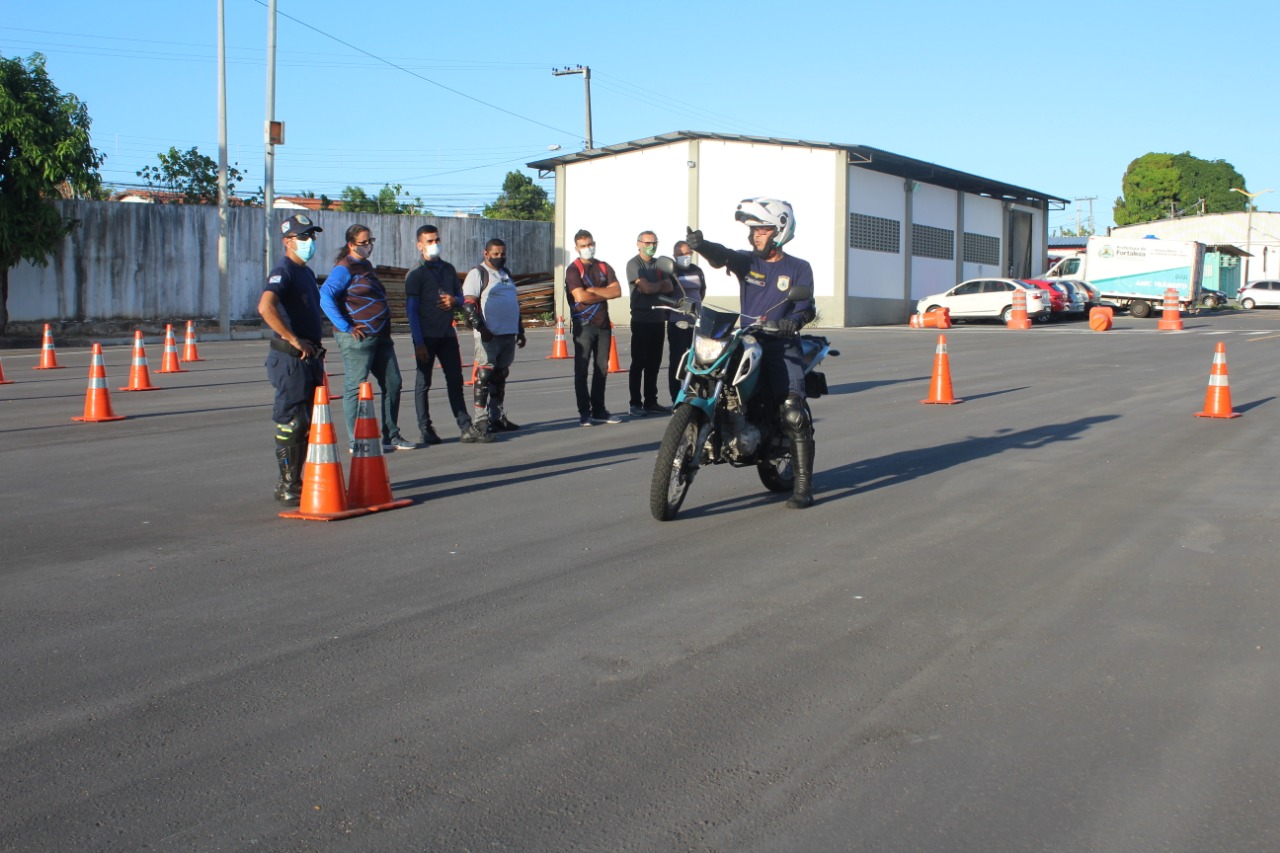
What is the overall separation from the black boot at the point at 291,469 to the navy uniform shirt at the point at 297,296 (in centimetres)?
72

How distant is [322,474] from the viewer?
7992mm

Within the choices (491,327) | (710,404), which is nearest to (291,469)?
(710,404)

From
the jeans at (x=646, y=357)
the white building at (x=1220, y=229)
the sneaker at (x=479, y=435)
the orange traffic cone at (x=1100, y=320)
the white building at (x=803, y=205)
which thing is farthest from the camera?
the white building at (x=1220, y=229)

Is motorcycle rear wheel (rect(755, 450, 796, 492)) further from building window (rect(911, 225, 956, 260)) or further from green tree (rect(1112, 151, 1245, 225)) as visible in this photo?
green tree (rect(1112, 151, 1245, 225))

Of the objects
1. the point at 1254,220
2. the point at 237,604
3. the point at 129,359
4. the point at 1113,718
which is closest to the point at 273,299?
the point at 237,604

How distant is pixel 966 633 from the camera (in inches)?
215

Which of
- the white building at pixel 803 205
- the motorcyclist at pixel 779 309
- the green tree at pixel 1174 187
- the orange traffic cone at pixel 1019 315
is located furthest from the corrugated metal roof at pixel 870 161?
the green tree at pixel 1174 187

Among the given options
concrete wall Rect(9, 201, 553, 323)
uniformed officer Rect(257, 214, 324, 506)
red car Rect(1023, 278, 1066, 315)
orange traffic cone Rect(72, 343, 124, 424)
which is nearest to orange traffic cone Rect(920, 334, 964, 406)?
uniformed officer Rect(257, 214, 324, 506)

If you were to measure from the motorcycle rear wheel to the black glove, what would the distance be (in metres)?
0.96

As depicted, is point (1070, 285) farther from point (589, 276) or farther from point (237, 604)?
point (237, 604)

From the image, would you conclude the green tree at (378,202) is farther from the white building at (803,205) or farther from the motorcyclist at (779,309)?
the motorcyclist at (779,309)

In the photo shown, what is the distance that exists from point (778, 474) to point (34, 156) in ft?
81.6

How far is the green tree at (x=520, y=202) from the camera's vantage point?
71625 millimetres

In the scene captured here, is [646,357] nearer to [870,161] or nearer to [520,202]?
[870,161]
